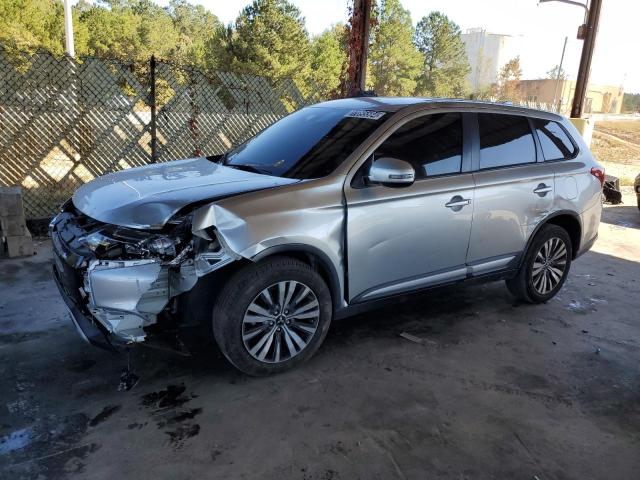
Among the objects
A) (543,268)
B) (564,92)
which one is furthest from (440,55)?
(543,268)

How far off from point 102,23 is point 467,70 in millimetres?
37191

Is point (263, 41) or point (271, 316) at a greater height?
point (263, 41)

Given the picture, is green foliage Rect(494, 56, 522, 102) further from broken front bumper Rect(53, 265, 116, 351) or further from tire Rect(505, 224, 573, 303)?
broken front bumper Rect(53, 265, 116, 351)

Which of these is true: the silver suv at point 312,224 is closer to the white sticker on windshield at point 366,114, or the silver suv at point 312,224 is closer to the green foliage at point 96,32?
the white sticker on windshield at point 366,114

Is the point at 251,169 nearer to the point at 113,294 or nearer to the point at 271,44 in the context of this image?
the point at 113,294

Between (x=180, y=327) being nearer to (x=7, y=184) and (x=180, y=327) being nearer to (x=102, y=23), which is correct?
(x=7, y=184)

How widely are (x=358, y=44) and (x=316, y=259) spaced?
7255mm

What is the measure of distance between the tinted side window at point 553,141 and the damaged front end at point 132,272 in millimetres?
3128

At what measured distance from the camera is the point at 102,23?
Result: 1629 inches

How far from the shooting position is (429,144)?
3863 millimetres

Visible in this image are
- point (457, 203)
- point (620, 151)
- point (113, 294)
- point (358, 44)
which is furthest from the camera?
point (620, 151)

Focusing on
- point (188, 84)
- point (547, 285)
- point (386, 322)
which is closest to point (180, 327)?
point (386, 322)

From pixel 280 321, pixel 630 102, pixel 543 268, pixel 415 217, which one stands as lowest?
pixel 630 102

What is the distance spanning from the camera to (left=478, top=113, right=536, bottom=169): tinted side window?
4.18m
